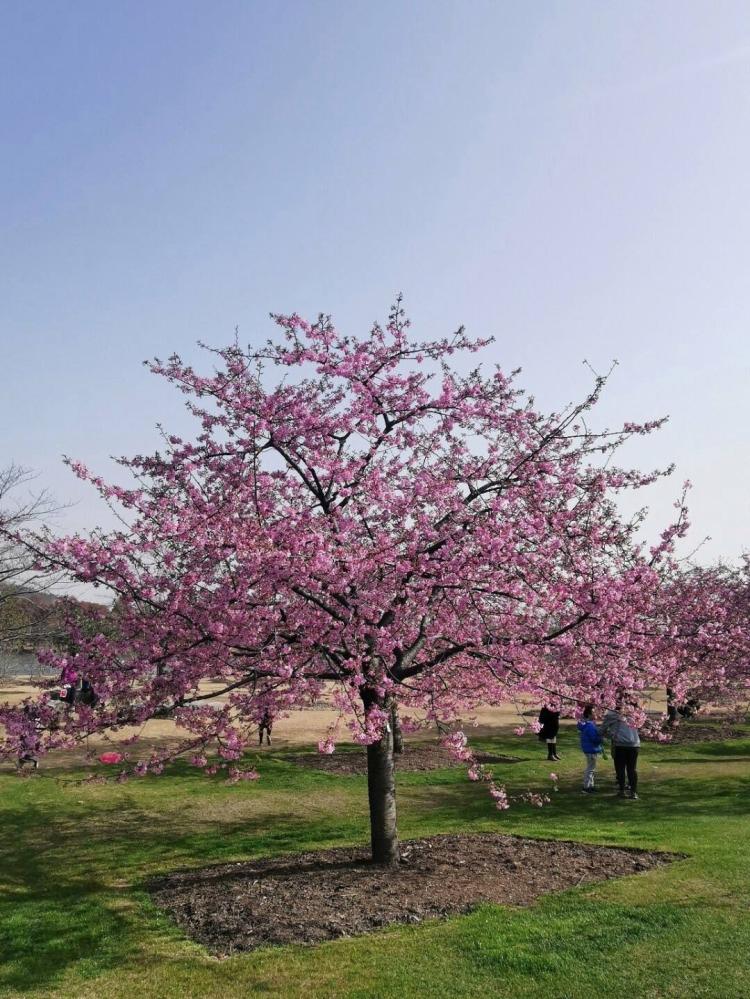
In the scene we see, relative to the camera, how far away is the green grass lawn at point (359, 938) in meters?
6.71

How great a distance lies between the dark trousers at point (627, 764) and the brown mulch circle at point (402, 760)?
3952mm

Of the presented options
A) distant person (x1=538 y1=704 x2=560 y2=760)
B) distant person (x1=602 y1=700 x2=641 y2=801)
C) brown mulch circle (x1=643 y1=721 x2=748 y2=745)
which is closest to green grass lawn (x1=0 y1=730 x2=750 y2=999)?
distant person (x1=602 y1=700 x2=641 y2=801)

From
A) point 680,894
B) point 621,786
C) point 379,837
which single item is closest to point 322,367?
point 379,837

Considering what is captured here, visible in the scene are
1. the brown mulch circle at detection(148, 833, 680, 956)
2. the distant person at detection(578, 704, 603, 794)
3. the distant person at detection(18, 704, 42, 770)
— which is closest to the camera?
the distant person at detection(18, 704, 42, 770)

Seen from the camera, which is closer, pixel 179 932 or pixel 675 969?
pixel 675 969

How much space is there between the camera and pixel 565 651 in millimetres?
10047

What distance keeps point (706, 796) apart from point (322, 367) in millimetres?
12972

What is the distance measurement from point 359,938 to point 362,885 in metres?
1.73

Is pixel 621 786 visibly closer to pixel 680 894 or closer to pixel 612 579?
pixel 680 894

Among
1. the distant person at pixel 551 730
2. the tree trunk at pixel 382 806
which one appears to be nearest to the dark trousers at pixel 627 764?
the distant person at pixel 551 730

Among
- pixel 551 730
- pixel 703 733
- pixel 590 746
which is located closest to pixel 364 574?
pixel 590 746

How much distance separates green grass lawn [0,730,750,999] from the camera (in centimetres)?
671

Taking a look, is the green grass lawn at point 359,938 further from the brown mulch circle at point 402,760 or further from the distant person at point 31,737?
the brown mulch circle at point 402,760

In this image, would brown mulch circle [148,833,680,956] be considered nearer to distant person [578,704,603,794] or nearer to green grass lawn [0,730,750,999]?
green grass lawn [0,730,750,999]
